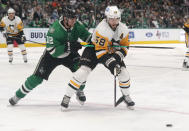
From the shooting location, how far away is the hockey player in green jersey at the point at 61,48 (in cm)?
427

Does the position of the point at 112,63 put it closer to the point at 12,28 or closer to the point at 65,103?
the point at 65,103

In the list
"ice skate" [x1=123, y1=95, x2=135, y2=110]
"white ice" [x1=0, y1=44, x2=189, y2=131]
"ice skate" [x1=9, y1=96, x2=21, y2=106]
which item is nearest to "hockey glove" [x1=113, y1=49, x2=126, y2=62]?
"ice skate" [x1=123, y1=95, x2=135, y2=110]

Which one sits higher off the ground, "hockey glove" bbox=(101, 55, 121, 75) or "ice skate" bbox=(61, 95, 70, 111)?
"hockey glove" bbox=(101, 55, 121, 75)

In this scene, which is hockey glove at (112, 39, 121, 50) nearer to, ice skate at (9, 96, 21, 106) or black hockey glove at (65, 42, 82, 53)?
black hockey glove at (65, 42, 82, 53)

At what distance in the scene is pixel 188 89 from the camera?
6035 millimetres

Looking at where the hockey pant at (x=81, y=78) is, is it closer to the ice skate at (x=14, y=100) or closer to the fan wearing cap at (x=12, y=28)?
the ice skate at (x=14, y=100)

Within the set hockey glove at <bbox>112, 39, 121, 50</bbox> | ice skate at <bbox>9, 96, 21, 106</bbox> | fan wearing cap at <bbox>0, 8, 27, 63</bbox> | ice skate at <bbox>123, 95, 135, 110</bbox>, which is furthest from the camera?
fan wearing cap at <bbox>0, 8, 27, 63</bbox>

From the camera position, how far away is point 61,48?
4266 mm

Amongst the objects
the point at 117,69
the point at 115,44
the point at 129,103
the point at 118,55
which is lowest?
the point at 129,103

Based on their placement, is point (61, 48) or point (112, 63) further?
point (61, 48)

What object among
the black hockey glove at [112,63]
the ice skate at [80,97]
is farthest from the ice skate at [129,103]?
the ice skate at [80,97]

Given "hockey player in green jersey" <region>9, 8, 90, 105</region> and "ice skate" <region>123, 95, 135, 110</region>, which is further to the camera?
"ice skate" <region>123, 95, 135, 110</region>

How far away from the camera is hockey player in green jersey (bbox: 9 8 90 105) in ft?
14.0

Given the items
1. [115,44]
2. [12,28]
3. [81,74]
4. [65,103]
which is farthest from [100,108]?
[12,28]
